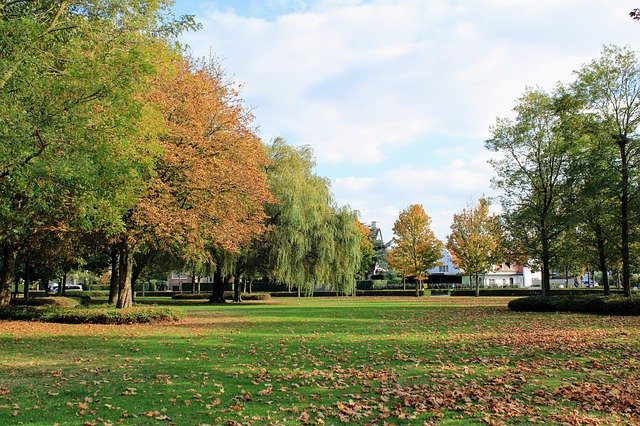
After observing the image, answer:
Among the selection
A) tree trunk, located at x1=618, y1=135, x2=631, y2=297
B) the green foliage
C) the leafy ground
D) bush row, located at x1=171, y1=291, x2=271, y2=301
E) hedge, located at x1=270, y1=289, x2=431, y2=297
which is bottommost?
hedge, located at x1=270, y1=289, x2=431, y2=297

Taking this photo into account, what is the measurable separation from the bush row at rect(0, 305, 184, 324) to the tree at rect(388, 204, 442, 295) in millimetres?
39839

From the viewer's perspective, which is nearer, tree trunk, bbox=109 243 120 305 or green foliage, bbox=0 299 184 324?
green foliage, bbox=0 299 184 324

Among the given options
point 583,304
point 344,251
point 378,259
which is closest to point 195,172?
point 344,251

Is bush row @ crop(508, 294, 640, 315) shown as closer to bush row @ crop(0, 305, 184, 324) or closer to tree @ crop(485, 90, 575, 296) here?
tree @ crop(485, 90, 575, 296)

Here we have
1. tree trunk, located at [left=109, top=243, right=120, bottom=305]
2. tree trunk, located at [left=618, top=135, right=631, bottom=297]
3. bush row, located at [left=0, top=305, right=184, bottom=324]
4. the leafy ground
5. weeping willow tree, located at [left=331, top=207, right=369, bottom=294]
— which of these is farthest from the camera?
weeping willow tree, located at [left=331, top=207, right=369, bottom=294]

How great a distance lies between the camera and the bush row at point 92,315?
18.8 m

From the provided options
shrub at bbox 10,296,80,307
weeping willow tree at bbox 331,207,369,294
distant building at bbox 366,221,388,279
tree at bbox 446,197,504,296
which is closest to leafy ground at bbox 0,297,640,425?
shrub at bbox 10,296,80,307

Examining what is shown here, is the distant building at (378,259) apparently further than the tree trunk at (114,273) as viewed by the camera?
Yes

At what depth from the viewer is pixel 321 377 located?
336 inches

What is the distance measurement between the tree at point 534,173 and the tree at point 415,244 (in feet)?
75.8

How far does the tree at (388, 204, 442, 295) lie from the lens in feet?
188

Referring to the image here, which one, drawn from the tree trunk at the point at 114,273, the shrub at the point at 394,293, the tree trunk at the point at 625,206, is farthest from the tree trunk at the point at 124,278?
the shrub at the point at 394,293

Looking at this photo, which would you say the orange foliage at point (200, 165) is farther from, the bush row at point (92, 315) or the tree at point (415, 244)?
the tree at point (415, 244)

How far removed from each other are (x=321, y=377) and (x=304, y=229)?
80.4 feet
